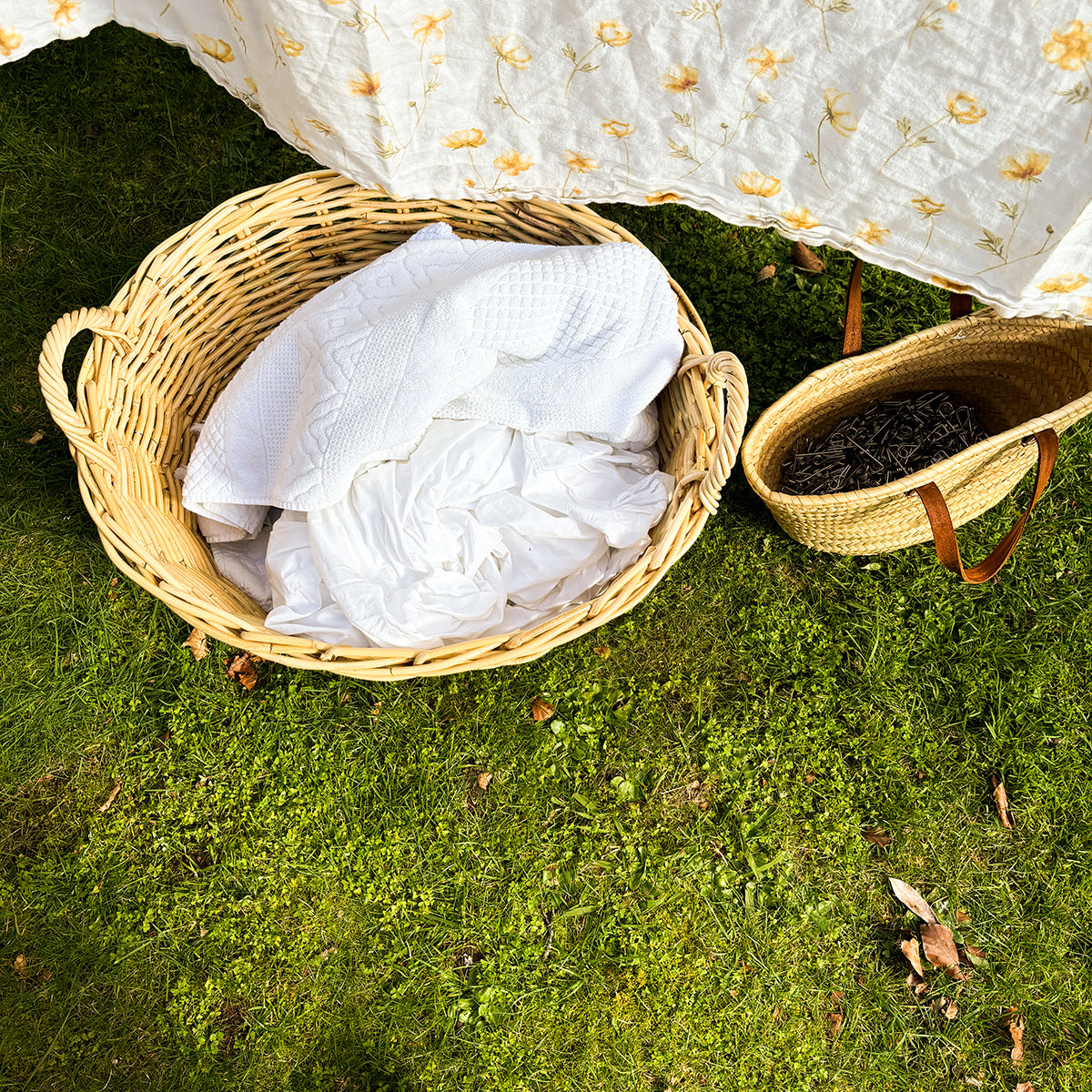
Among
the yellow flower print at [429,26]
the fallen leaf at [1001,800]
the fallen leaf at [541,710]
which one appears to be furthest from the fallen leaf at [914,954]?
the yellow flower print at [429,26]

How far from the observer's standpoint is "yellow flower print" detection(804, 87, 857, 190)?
1.40 meters

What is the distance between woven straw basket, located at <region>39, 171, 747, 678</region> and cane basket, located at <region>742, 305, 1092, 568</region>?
28 cm

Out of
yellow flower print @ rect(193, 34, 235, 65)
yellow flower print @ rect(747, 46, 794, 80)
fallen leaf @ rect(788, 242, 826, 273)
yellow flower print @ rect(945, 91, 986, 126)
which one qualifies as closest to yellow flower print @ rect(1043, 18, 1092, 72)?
yellow flower print @ rect(945, 91, 986, 126)

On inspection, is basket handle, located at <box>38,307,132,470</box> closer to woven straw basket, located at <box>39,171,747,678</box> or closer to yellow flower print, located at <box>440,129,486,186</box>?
woven straw basket, located at <box>39,171,747,678</box>

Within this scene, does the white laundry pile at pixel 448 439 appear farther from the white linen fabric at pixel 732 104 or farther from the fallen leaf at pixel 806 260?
the fallen leaf at pixel 806 260

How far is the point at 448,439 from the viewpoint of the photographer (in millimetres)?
2096

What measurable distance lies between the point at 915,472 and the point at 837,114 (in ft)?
3.45

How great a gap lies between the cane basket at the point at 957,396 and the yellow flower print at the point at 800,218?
554 mm

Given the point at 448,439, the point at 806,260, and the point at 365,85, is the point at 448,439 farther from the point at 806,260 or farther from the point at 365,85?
the point at 806,260

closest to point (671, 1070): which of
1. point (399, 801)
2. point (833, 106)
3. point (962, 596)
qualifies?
point (399, 801)

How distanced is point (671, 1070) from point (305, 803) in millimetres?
1153

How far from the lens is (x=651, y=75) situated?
57.5 inches

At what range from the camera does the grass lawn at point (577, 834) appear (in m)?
2.13

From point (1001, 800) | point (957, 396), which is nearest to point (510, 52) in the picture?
point (957, 396)
